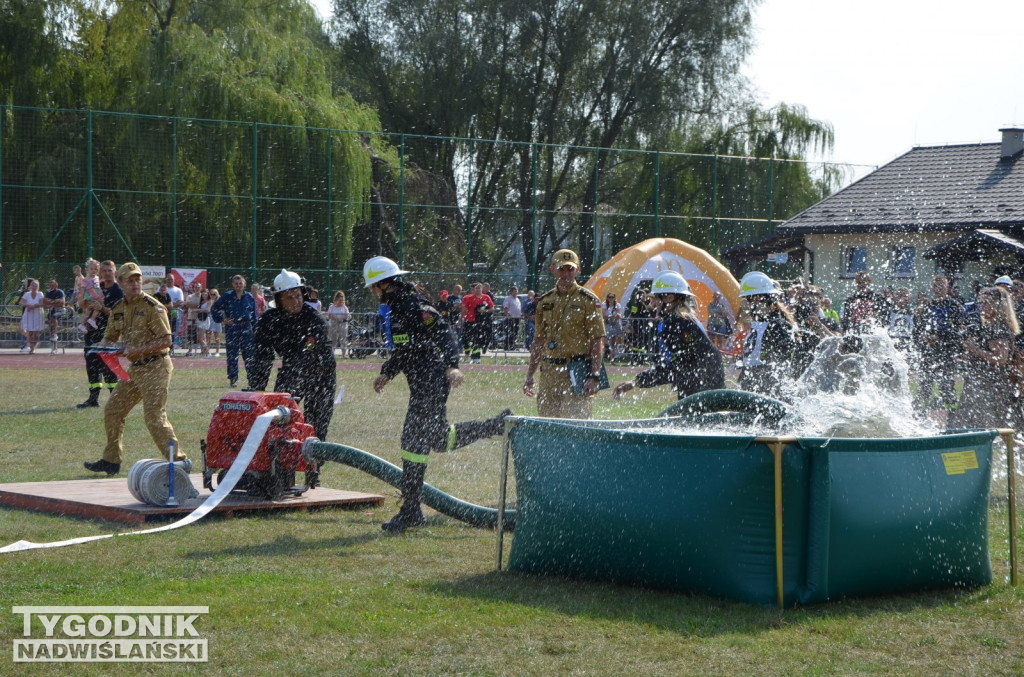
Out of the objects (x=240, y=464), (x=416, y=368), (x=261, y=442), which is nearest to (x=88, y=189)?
(x=261, y=442)

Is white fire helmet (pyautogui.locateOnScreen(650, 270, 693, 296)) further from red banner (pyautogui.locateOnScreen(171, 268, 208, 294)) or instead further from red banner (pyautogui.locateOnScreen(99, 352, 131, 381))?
red banner (pyautogui.locateOnScreen(171, 268, 208, 294))

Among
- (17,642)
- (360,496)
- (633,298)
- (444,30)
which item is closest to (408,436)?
(360,496)

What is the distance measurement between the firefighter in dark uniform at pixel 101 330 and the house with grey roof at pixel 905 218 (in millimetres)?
23609

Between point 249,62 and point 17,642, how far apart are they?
2930 cm

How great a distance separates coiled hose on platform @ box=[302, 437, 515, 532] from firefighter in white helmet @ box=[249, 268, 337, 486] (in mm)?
974

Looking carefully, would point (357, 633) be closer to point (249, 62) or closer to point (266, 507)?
point (266, 507)

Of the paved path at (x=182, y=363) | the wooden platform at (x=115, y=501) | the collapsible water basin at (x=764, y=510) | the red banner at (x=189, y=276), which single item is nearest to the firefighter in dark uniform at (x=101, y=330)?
the wooden platform at (x=115, y=501)

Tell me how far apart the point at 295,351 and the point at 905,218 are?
30178 mm

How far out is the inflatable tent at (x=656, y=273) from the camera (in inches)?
1121

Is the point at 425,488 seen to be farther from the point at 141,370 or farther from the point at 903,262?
the point at 903,262

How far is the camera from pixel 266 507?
8.66 meters

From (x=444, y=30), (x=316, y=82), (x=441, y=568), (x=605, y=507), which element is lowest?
(x=441, y=568)

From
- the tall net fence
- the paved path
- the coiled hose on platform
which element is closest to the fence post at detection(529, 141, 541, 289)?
the tall net fence

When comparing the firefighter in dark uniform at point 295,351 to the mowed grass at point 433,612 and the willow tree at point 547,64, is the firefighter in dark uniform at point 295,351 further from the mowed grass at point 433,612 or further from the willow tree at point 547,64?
the willow tree at point 547,64
